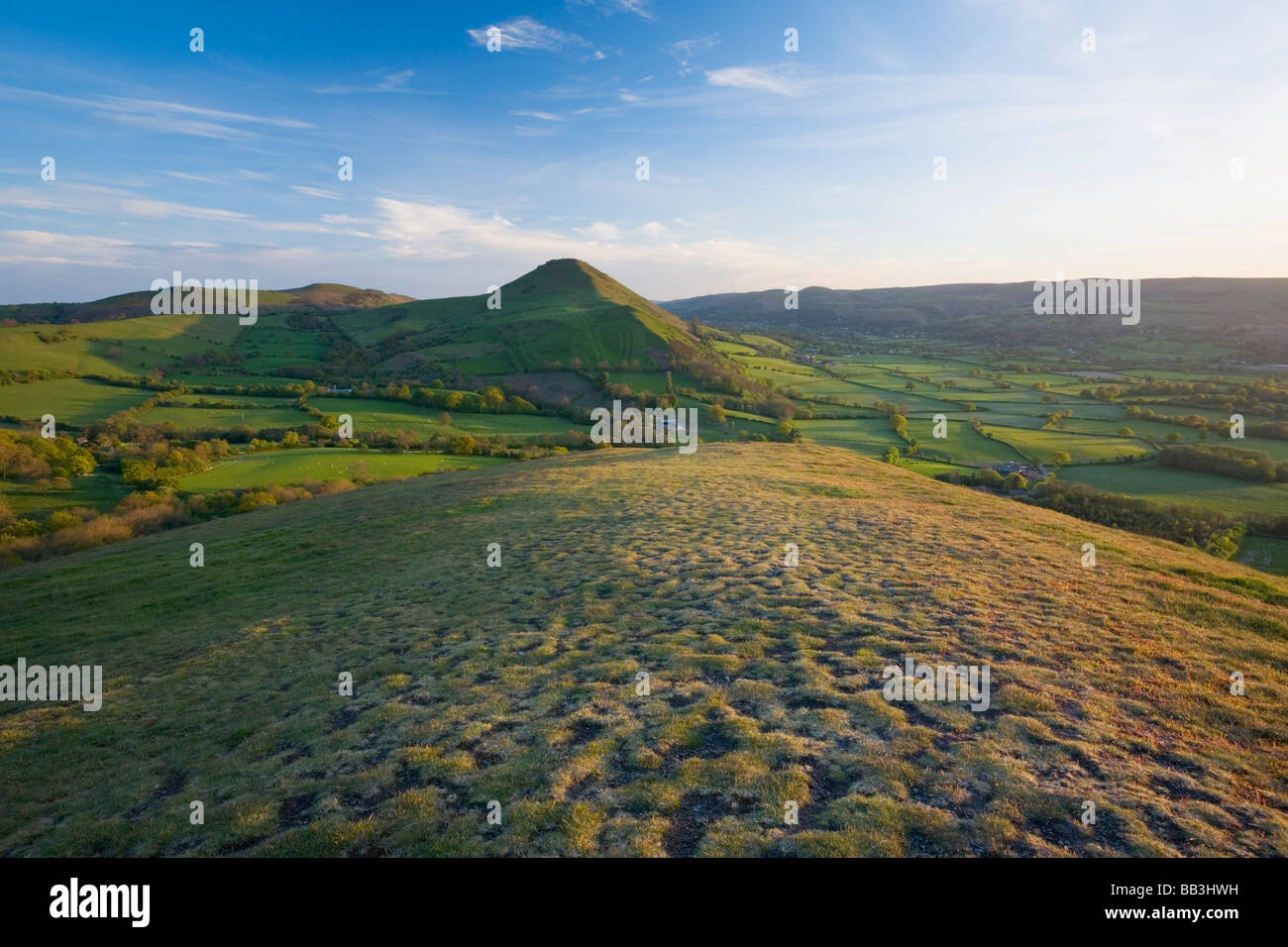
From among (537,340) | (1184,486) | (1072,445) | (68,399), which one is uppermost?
(537,340)

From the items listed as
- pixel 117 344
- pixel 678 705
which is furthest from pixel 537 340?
pixel 678 705

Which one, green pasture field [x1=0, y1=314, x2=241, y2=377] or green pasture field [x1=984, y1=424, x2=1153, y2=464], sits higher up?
green pasture field [x1=0, y1=314, x2=241, y2=377]

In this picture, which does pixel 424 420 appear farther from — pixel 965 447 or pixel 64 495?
pixel 965 447

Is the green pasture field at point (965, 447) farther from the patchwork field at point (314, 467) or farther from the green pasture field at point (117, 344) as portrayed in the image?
the green pasture field at point (117, 344)

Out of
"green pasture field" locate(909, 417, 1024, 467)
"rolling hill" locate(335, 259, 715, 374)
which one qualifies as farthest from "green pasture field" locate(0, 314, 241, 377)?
"green pasture field" locate(909, 417, 1024, 467)

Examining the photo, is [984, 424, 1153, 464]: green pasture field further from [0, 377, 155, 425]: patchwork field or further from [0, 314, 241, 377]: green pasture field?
[0, 314, 241, 377]: green pasture field

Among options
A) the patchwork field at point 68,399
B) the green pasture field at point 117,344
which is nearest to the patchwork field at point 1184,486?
the patchwork field at point 68,399

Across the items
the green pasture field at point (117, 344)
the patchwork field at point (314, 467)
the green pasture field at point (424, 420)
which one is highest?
the green pasture field at point (117, 344)
